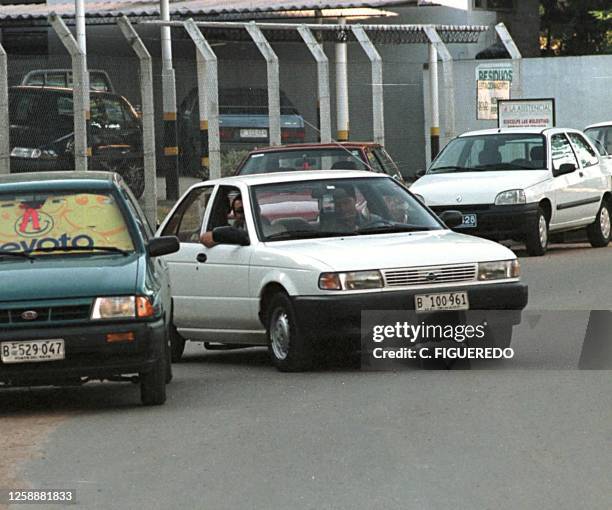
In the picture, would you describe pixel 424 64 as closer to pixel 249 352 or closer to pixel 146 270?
pixel 249 352

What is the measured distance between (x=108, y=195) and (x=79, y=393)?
1.42 meters

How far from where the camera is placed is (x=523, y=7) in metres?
43.9

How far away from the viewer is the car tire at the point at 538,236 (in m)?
21.3

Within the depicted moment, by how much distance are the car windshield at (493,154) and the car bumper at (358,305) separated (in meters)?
10.6

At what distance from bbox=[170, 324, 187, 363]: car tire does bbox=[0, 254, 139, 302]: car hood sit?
3098 mm

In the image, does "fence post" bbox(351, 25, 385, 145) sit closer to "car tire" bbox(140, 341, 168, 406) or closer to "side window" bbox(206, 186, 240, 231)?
"side window" bbox(206, 186, 240, 231)

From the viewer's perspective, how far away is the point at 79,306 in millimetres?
9836

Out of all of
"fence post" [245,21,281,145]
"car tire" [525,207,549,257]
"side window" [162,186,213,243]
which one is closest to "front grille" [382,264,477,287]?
"side window" [162,186,213,243]

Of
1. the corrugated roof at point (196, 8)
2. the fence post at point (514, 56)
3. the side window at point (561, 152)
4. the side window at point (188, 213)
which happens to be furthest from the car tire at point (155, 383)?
the corrugated roof at point (196, 8)

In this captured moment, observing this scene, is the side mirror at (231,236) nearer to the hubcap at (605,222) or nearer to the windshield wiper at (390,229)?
the windshield wiper at (390,229)

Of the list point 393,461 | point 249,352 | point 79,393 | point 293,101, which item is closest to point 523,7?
point 293,101

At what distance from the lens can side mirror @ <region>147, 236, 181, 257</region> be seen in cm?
1070

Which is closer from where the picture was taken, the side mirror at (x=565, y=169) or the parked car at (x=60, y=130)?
the side mirror at (x=565, y=169)

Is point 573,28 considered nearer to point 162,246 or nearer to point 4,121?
point 4,121
